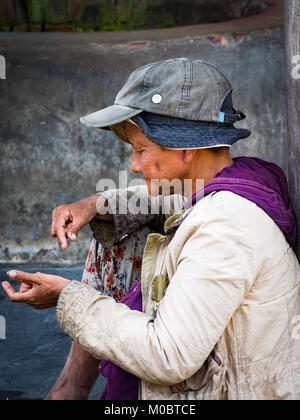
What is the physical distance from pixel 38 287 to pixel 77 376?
2.45ft

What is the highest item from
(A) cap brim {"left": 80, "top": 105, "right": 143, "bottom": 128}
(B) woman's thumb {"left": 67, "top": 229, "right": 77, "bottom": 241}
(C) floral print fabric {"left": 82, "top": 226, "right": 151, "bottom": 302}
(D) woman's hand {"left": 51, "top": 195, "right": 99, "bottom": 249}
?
(A) cap brim {"left": 80, "top": 105, "right": 143, "bottom": 128}

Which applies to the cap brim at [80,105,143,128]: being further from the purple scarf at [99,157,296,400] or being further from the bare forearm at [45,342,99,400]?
the bare forearm at [45,342,99,400]

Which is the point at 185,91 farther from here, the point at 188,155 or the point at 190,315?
the point at 190,315

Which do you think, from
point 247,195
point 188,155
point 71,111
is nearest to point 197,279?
point 247,195

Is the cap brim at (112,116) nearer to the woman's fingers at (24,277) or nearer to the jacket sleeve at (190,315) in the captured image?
the jacket sleeve at (190,315)

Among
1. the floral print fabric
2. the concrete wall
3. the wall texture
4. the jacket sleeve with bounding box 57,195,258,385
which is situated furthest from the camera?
the wall texture

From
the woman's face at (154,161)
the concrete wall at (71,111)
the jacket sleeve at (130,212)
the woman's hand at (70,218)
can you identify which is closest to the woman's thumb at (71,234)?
the woman's hand at (70,218)

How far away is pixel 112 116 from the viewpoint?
71.9 inches

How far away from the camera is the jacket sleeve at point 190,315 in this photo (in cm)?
152

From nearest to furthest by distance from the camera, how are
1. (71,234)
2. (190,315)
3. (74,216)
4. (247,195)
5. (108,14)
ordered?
(190,315) < (247,195) < (71,234) < (74,216) < (108,14)

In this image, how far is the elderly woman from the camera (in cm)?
153

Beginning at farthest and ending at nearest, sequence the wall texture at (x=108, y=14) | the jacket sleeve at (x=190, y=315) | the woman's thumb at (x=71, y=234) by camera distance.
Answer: the wall texture at (x=108, y=14) < the woman's thumb at (x=71, y=234) < the jacket sleeve at (x=190, y=315)

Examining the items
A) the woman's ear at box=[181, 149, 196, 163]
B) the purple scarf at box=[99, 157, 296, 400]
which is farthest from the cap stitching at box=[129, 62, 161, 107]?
the purple scarf at box=[99, 157, 296, 400]

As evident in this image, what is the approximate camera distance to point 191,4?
18.2ft
